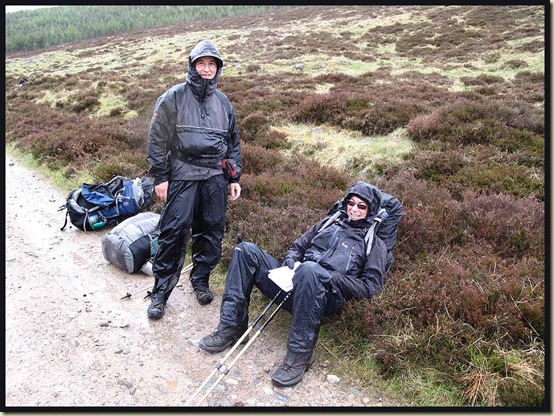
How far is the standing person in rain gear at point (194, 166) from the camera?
4.17m

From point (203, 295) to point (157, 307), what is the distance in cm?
54

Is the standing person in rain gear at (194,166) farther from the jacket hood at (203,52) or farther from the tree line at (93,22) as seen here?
the tree line at (93,22)

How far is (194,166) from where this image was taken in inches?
170

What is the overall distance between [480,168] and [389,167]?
1.57 meters

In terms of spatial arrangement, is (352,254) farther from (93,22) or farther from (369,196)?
(93,22)

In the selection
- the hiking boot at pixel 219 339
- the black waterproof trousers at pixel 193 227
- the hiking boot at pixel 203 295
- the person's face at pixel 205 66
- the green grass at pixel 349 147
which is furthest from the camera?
the green grass at pixel 349 147

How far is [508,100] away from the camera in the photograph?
1016 centimetres

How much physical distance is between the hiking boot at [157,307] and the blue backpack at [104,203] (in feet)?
9.06

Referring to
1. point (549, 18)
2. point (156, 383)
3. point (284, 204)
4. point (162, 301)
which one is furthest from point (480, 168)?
point (156, 383)

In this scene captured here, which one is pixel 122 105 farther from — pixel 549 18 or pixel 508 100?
pixel 549 18

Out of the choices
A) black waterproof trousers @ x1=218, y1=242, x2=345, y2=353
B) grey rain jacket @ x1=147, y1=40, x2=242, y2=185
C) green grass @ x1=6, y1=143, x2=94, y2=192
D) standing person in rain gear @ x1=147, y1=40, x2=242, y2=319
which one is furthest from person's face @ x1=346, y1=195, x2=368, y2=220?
green grass @ x1=6, y1=143, x2=94, y2=192

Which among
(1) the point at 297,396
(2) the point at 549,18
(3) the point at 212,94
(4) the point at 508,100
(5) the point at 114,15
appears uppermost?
(5) the point at 114,15

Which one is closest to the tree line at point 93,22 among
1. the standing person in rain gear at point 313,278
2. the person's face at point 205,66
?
the person's face at point 205,66

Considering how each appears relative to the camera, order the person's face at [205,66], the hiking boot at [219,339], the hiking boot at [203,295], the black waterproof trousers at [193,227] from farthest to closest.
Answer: the hiking boot at [203,295] < the black waterproof trousers at [193,227] < the person's face at [205,66] < the hiking boot at [219,339]
